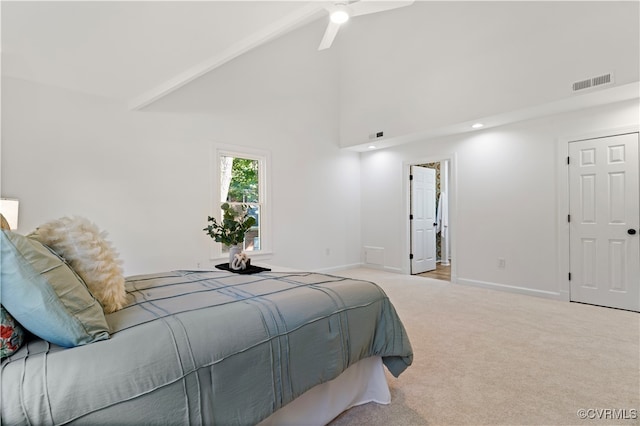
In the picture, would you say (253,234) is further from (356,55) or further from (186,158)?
(356,55)

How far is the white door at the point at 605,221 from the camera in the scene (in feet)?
12.0

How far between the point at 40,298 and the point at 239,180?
13.2 ft

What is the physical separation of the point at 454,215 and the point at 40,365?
205 inches

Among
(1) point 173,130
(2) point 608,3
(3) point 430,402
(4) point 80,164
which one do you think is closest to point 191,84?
(1) point 173,130

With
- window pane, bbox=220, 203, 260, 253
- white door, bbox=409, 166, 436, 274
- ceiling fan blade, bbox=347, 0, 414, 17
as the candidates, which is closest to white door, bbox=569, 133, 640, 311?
white door, bbox=409, 166, 436, 274

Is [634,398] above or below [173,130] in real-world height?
below

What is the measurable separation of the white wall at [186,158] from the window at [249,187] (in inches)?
8.1

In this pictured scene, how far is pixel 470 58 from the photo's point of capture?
446 cm

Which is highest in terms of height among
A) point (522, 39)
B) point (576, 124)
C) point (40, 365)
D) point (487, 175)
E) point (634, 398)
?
point (522, 39)

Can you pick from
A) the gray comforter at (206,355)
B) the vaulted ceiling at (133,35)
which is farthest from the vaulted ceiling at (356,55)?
the gray comforter at (206,355)

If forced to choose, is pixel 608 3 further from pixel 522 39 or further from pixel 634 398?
pixel 634 398

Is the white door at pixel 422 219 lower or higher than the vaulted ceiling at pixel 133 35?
lower

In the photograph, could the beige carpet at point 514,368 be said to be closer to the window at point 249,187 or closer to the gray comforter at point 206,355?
the gray comforter at point 206,355

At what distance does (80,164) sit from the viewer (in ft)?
11.5
